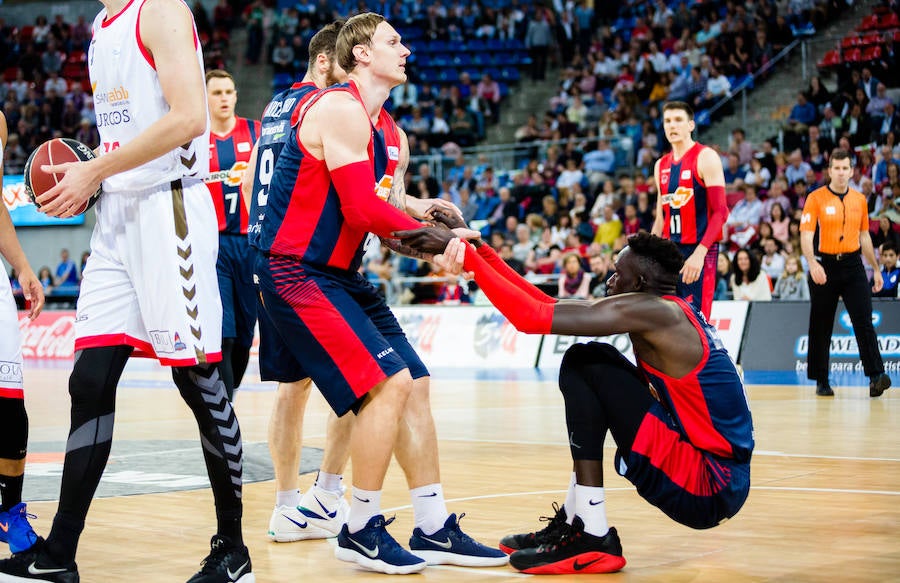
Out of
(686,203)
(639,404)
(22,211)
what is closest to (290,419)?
(639,404)

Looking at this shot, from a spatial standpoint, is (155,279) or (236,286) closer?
(155,279)

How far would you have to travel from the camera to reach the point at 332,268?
4.51m

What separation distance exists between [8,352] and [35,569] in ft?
3.32

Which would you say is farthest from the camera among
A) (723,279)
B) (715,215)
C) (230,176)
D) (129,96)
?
(723,279)

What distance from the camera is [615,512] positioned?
5465 millimetres

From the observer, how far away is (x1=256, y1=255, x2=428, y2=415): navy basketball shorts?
4.30 meters

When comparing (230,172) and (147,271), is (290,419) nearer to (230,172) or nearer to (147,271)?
(147,271)

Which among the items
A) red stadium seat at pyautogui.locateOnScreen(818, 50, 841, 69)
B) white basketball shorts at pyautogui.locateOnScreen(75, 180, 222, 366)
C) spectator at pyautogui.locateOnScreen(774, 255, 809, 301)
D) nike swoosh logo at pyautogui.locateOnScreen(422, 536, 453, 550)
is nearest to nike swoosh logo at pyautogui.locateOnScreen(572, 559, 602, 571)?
nike swoosh logo at pyautogui.locateOnScreen(422, 536, 453, 550)

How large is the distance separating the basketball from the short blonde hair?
3.52 ft

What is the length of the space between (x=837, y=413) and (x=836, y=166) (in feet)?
9.27

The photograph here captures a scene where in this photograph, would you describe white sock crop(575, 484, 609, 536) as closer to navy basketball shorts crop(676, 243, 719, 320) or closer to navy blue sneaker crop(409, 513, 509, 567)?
navy blue sneaker crop(409, 513, 509, 567)

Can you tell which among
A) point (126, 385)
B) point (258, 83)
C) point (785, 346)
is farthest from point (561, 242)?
point (258, 83)

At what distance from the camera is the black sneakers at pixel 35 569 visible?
13.0ft

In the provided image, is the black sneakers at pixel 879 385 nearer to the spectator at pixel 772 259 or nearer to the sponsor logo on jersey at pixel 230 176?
the spectator at pixel 772 259
